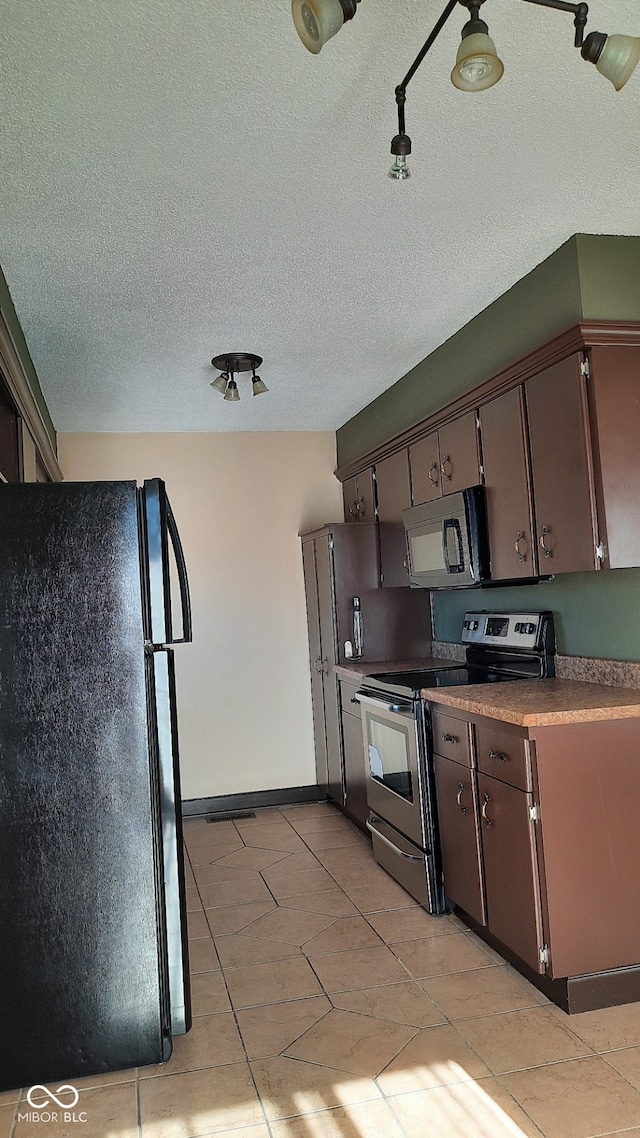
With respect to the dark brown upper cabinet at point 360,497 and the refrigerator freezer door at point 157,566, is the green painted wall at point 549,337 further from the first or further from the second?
the refrigerator freezer door at point 157,566

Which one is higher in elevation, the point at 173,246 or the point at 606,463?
the point at 173,246

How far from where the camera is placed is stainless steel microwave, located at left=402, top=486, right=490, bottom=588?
361 cm

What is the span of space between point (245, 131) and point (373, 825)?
3.17m

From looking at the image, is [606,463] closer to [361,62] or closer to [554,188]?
[554,188]

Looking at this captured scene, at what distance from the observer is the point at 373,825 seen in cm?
411

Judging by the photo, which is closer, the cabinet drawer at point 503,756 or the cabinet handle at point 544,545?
the cabinet drawer at point 503,756

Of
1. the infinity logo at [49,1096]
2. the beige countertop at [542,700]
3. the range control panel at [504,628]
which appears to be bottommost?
the infinity logo at [49,1096]

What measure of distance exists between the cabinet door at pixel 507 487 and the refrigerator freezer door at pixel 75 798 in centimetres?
157

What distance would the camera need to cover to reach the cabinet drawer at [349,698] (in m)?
4.58

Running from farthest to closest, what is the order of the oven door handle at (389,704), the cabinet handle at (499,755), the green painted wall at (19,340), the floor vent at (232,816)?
the floor vent at (232,816)
the oven door handle at (389,704)
the green painted wall at (19,340)
the cabinet handle at (499,755)

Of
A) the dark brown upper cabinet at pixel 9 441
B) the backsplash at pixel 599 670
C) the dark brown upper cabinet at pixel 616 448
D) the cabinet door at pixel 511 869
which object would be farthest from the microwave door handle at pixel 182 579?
the backsplash at pixel 599 670

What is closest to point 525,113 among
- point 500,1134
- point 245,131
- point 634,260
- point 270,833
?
point 245,131

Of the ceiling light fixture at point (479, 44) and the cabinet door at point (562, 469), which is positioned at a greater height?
the ceiling light fixture at point (479, 44)

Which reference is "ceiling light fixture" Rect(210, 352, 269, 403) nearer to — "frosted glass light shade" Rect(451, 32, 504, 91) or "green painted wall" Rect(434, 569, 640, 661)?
"green painted wall" Rect(434, 569, 640, 661)
